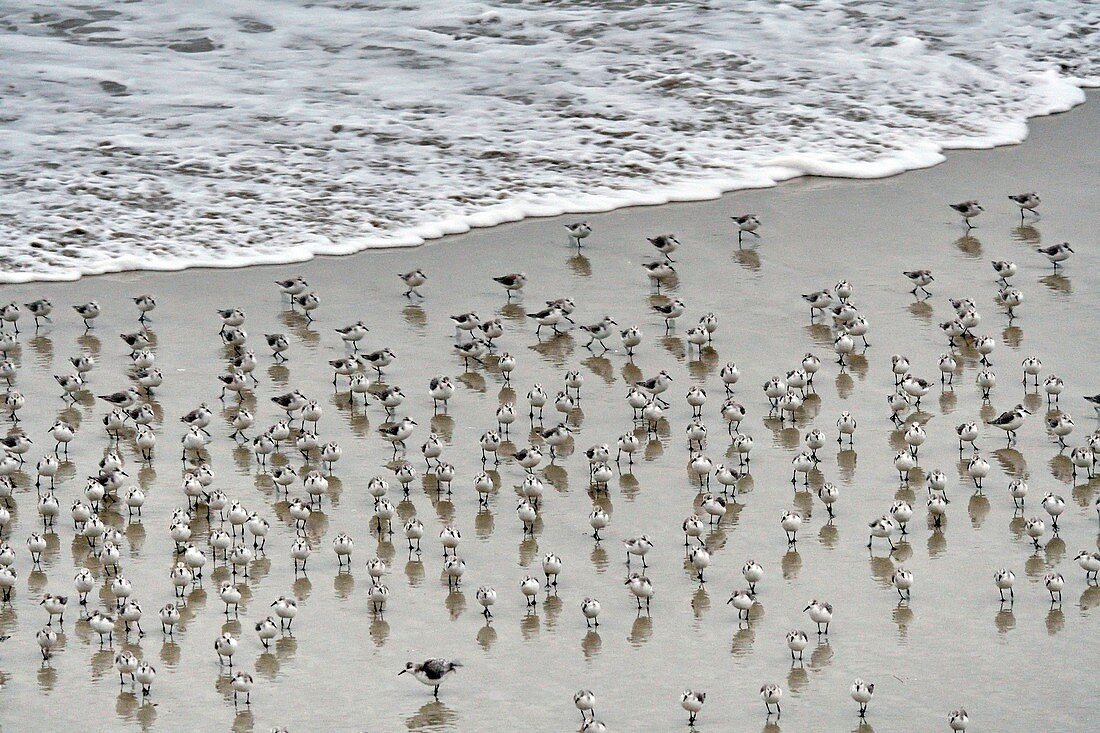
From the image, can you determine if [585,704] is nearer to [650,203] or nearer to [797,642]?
[797,642]

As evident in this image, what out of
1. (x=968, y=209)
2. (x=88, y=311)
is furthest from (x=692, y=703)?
(x=968, y=209)

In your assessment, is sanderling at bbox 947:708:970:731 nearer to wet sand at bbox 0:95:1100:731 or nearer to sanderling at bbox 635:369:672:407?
wet sand at bbox 0:95:1100:731

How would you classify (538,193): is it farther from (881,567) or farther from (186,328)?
(881,567)

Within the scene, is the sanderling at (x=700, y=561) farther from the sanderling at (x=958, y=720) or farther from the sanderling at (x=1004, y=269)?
the sanderling at (x=1004, y=269)

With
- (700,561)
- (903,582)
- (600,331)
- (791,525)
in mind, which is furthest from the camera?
(600,331)

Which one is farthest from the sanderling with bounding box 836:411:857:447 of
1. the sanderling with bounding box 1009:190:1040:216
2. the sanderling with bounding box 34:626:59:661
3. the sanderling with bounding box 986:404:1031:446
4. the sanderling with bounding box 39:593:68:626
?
the sanderling with bounding box 34:626:59:661

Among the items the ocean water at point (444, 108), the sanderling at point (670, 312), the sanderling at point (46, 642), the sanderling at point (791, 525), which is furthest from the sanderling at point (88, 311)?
the sanderling at point (791, 525)
